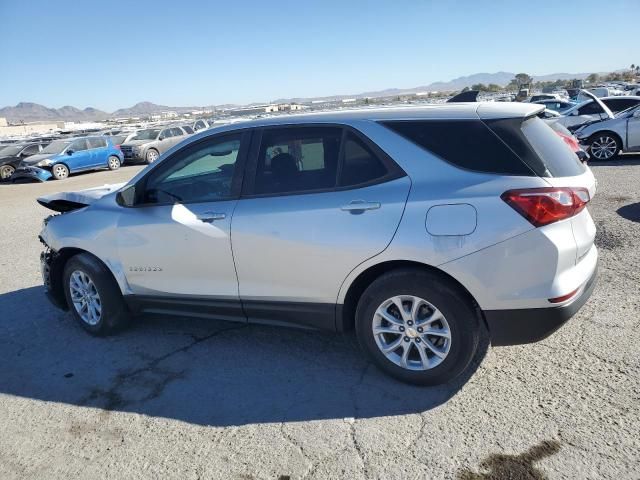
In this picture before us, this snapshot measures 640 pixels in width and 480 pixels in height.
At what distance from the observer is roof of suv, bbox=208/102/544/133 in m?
3.12

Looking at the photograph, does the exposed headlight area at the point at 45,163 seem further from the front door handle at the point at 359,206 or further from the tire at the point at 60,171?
the front door handle at the point at 359,206

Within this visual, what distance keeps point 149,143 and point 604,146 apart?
1902 cm

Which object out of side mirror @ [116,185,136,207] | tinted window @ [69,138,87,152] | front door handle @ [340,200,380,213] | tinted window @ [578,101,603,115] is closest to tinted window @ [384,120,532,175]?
front door handle @ [340,200,380,213]

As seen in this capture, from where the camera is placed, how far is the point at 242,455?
2.81m

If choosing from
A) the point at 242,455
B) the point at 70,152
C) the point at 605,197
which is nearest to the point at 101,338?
the point at 242,455

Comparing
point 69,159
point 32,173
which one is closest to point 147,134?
point 69,159

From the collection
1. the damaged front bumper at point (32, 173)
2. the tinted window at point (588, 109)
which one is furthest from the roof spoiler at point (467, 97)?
the damaged front bumper at point (32, 173)

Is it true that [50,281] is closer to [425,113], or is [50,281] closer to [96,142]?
[425,113]

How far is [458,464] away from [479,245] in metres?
1.17

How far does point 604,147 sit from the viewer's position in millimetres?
12461

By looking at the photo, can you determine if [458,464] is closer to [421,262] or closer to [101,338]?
[421,262]

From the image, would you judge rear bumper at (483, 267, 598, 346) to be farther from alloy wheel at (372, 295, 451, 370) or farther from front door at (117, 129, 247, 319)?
front door at (117, 129, 247, 319)

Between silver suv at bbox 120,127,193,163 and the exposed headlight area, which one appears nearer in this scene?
the exposed headlight area

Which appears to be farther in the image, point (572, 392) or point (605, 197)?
point (605, 197)
